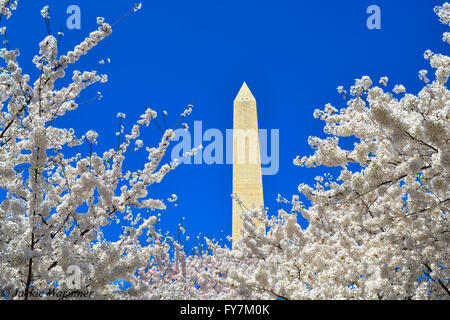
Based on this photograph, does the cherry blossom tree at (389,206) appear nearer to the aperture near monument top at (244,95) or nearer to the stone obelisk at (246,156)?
Result: the stone obelisk at (246,156)

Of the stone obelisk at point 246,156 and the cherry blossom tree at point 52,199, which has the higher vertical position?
the stone obelisk at point 246,156

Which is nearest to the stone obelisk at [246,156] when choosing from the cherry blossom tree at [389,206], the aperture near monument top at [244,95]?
the aperture near monument top at [244,95]

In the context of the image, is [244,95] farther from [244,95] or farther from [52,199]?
[52,199]

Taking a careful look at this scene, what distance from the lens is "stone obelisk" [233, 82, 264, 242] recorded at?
43.9ft

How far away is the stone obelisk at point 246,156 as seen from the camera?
527 inches

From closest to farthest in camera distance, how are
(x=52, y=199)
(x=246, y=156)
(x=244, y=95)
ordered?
(x=52, y=199) < (x=246, y=156) < (x=244, y=95)

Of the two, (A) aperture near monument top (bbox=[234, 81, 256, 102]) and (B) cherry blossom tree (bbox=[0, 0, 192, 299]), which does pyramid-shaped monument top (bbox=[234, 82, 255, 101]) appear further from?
(B) cherry blossom tree (bbox=[0, 0, 192, 299])

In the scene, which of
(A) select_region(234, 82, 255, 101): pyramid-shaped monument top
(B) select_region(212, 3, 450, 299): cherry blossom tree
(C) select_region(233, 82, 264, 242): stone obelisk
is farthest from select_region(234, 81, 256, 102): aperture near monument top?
(B) select_region(212, 3, 450, 299): cherry blossom tree

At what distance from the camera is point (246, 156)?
1396 cm

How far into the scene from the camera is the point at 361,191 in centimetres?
377

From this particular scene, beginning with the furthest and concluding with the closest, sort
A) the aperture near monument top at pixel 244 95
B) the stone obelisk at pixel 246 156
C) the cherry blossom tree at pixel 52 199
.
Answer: the aperture near monument top at pixel 244 95 → the stone obelisk at pixel 246 156 → the cherry blossom tree at pixel 52 199

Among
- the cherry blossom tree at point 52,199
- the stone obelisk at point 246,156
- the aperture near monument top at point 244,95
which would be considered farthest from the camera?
the aperture near monument top at point 244,95

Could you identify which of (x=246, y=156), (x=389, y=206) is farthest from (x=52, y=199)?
(x=246, y=156)
